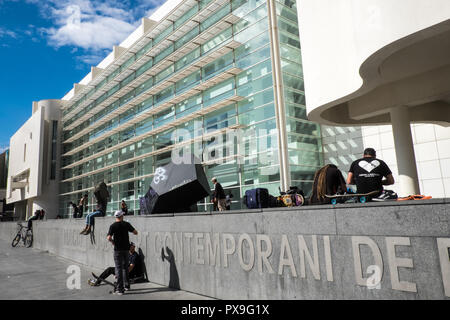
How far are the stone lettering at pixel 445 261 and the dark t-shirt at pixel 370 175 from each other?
2146mm

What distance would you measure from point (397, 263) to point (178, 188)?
5.57 metres

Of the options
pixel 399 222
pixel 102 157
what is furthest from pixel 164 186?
pixel 102 157

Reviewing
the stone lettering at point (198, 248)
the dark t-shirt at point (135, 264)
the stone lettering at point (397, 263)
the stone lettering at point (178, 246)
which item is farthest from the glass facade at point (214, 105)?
the stone lettering at point (397, 263)

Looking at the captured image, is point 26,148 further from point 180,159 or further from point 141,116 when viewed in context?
point 180,159

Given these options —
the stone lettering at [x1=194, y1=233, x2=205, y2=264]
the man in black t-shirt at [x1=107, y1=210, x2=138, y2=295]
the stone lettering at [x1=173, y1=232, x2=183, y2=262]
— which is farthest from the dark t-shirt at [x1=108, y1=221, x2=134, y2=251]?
the stone lettering at [x1=194, y1=233, x2=205, y2=264]

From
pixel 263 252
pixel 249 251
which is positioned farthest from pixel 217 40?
pixel 263 252

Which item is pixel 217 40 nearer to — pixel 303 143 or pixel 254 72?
pixel 254 72

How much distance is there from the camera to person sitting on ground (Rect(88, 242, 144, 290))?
8.32 m

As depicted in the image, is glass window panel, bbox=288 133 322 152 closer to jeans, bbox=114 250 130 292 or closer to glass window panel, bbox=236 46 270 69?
glass window panel, bbox=236 46 270 69

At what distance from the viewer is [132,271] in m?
8.51

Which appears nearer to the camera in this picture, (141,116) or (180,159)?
(180,159)

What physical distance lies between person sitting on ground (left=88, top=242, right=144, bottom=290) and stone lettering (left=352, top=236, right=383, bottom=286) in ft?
20.0

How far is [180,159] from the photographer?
872 cm
